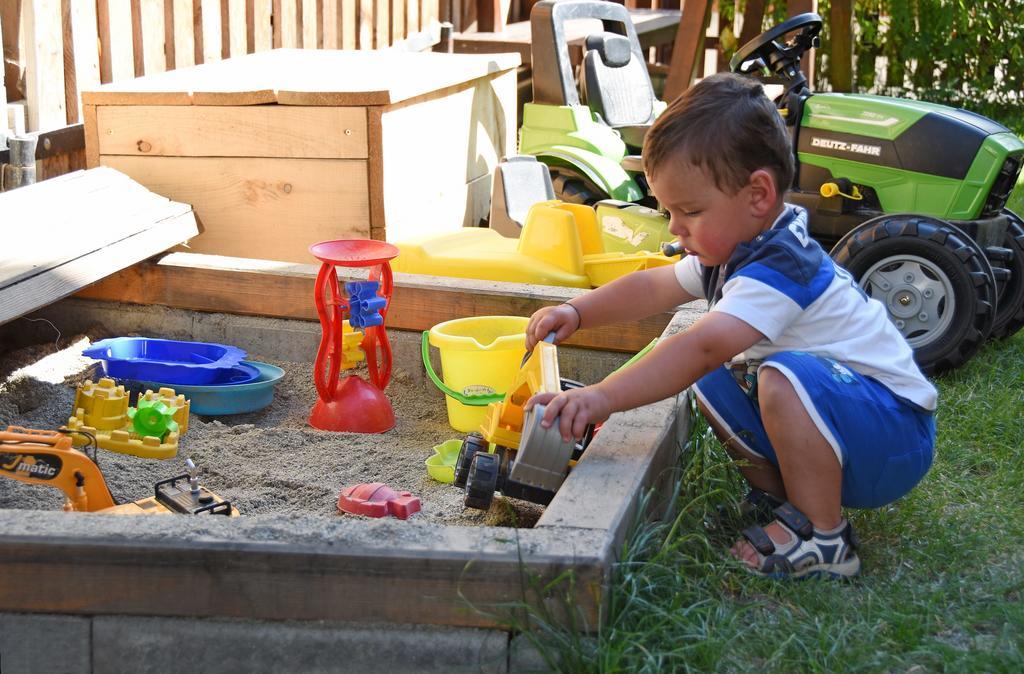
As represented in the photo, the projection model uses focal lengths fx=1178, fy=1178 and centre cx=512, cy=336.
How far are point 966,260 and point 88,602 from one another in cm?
220

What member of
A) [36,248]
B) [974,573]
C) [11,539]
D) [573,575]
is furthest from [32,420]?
[974,573]

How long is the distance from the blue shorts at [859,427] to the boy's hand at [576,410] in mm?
272

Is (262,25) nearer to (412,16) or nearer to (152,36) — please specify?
(152,36)

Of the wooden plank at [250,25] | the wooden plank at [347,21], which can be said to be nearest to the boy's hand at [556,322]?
the wooden plank at [250,25]

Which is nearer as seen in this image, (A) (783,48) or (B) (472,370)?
(B) (472,370)

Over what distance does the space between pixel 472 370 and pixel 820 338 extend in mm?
824

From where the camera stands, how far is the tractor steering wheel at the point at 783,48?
331 centimetres

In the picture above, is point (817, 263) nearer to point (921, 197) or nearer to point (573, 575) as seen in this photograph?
point (573, 575)

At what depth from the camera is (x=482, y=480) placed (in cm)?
185

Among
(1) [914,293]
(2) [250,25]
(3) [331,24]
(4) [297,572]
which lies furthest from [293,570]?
(3) [331,24]

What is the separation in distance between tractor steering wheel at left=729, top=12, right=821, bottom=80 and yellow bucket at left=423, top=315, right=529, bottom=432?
140 cm

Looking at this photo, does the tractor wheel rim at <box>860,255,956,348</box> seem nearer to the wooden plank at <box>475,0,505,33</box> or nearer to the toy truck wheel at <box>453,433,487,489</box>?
the toy truck wheel at <box>453,433,487,489</box>

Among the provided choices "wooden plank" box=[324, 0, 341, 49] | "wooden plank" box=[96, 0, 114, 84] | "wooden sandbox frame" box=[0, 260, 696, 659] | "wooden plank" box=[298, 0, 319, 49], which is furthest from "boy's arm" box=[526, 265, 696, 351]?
"wooden plank" box=[324, 0, 341, 49]

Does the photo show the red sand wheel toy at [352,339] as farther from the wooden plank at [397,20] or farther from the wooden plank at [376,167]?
the wooden plank at [397,20]
